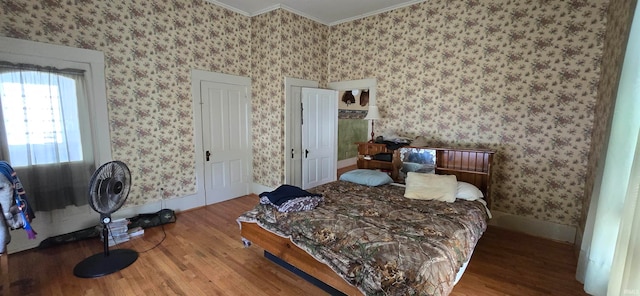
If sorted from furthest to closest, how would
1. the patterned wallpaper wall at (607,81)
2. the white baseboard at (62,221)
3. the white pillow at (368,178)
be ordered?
the white pillow at (368,178)
the white baseboard at (62,221)
the patterned wallpaper wall at (607,81)

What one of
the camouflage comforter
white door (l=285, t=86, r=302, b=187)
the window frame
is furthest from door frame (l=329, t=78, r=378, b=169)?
the window frame

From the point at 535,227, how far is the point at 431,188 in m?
1.50

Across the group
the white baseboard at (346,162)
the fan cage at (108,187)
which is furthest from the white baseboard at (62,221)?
the white baseboard at (346,162)

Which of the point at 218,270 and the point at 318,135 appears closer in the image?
the point at 218,270

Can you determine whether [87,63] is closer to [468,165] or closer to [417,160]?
[417,160]

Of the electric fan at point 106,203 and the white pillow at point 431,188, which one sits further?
the white pillow at point 431,188

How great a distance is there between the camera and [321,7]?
4.02 metres

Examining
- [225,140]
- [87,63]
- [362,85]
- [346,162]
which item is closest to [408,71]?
[362,85]

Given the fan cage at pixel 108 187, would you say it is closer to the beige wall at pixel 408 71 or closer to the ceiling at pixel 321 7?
the beige wall at pixel 408 71

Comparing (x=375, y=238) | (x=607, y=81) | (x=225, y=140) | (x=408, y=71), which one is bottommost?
(x=375, y=238)

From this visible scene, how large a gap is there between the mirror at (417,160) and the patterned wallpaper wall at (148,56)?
9.76 ft

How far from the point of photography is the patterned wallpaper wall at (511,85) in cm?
283

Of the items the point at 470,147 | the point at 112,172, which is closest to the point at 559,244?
the point at 470,147

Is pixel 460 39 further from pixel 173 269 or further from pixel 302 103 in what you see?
pixel 173 269
